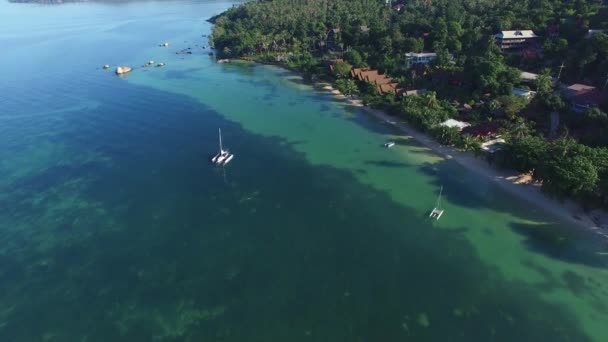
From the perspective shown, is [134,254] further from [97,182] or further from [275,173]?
[275,173]

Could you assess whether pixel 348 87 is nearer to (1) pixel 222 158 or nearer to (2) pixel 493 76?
(2) pixel 493 76

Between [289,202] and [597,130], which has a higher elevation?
[597,130]

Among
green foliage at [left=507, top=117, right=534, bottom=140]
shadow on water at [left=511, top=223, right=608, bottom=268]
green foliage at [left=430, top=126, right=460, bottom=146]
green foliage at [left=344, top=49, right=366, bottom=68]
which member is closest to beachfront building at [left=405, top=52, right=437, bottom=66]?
green foliage at [left=344, top=49, right=366, bottom=68]


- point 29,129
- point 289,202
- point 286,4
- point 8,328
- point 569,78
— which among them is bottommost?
point 8,328

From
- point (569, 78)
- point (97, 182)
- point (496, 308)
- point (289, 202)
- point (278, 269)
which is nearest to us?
point (496, 308)

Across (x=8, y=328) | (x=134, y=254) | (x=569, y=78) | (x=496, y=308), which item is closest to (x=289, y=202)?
(x=134, y=254)

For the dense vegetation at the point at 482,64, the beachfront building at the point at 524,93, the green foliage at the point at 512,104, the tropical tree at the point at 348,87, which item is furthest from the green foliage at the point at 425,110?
the tropical tree at the point at 348,87
